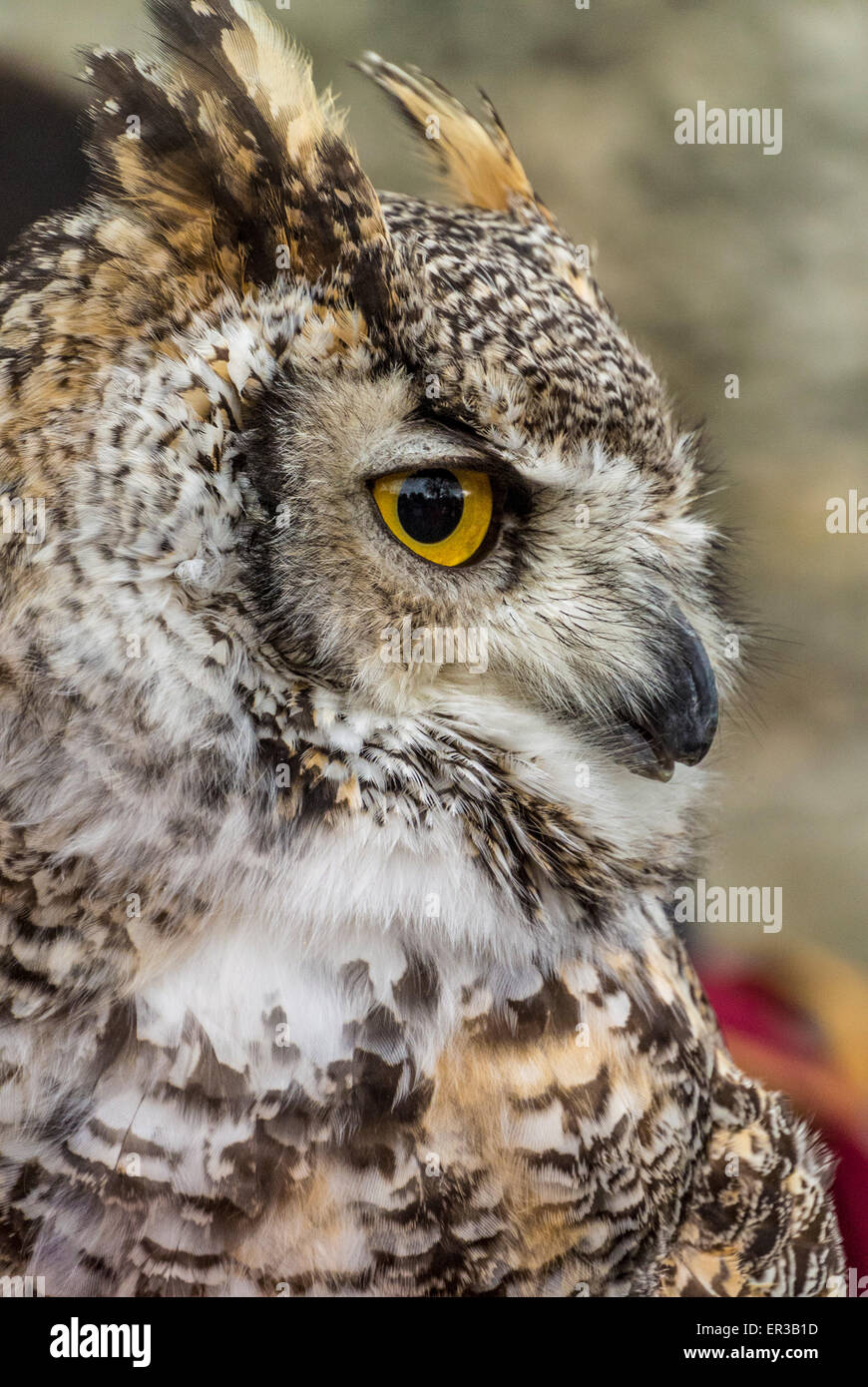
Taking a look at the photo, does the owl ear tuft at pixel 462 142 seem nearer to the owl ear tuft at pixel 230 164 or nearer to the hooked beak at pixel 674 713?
the owl ear tuft at pixel 230 164

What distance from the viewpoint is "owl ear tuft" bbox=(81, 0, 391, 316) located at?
586 mm

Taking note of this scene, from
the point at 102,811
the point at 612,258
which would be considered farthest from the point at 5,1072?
the point at 612,258

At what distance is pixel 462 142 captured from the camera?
865mm

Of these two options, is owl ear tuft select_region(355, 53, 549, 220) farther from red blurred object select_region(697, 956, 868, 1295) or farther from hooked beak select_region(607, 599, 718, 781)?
red blurred object select_region(697, 956, 868, 1295)

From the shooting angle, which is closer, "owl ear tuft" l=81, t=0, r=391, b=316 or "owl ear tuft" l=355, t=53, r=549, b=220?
"owl ear tuft" l=81, t=0, r=391, b=316

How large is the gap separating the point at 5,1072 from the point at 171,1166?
0.13 meters

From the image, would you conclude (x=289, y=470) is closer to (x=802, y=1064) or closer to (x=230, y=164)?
(x=230, y=164)

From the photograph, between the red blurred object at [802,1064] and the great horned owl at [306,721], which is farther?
the red blurred object at [802,1064]

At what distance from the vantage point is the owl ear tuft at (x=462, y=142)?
2.82ft

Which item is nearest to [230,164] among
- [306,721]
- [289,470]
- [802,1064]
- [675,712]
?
[289,470]

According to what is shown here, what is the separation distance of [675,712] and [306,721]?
0.93 ft

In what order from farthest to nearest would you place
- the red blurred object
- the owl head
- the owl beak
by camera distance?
the red blurred object
the owl beak
the owl head

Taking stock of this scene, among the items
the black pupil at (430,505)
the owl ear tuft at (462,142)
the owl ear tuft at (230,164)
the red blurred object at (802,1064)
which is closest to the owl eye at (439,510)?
the black pupil at (430,505)

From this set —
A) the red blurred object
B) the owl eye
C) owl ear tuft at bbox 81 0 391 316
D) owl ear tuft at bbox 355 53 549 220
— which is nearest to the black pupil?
the owl eye
